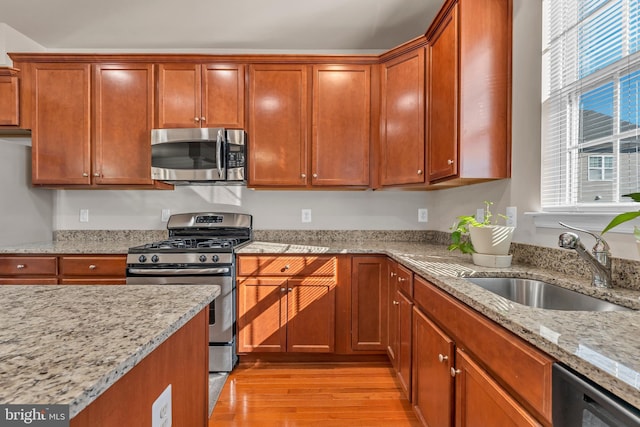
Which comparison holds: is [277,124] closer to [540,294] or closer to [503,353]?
[540,294]

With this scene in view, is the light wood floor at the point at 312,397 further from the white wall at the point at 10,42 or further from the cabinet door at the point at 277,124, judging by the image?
the white wall at the point at 10,42

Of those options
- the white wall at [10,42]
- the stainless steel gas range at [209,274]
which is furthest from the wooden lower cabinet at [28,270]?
the white wall at [10,42]

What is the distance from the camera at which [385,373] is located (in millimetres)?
2357

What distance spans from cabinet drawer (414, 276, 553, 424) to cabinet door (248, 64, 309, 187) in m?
1.69

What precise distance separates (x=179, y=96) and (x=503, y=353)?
2797mm

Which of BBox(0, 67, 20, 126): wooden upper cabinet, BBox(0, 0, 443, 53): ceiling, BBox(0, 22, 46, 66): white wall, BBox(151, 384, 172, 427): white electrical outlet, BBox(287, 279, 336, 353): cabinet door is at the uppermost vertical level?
BBox(0, 0, 443, 53): ceiling

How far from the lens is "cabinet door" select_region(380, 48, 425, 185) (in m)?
2.38

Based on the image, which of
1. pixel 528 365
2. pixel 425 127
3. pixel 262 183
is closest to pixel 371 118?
pixel 425 127

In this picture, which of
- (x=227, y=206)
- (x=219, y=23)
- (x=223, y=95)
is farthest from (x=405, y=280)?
(x=219, y=23)

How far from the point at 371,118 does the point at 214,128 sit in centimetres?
130

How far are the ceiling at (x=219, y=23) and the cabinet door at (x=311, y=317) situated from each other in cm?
209

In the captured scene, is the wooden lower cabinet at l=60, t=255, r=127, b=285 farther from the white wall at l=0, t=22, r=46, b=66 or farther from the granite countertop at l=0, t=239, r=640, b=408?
the granite countertop at l=0, t=239, r=640, b=408

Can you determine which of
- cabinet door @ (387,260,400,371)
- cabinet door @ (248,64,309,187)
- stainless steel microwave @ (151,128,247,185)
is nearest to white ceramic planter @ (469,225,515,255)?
cabinet door @ (387,260,400,371)

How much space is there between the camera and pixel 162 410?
2.51 feet
